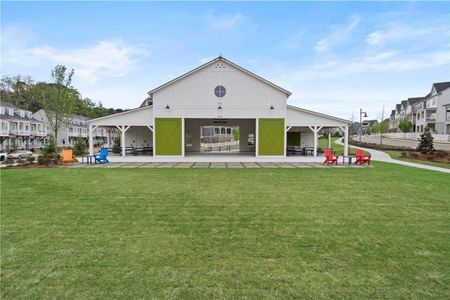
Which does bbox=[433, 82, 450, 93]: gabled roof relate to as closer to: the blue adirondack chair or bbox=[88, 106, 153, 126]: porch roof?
bbox=[88, 106, 153, 126]: porch roof

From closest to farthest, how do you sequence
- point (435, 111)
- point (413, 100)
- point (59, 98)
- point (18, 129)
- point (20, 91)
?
point (59, 98) < point (18, 129) < point (435, 111) < point (20, 91) < point (413, 100)

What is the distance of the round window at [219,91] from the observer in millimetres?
19047

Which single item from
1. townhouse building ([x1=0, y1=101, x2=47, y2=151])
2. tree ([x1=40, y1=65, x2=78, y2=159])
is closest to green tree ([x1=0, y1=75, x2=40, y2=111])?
townhouse building ([x1=0, y1=101, x2=47, y2=151])

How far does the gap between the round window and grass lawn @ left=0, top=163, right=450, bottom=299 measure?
11.8 meters

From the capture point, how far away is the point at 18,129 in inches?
1633

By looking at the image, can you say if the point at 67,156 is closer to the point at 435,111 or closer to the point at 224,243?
the point at 224,243

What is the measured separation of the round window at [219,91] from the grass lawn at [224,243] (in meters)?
11.8

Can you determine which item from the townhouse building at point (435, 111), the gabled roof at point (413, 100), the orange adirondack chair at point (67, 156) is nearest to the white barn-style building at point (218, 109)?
the orange adirondack chair at point (67, 156)

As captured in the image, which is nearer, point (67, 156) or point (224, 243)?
point (224, 243)

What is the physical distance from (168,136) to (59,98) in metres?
8.81

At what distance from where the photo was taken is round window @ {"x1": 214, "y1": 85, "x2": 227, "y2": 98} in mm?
19047

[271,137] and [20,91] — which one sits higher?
[20,91]

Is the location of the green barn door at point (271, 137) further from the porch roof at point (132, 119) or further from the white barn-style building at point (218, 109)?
the porch roof at point (132, 119)

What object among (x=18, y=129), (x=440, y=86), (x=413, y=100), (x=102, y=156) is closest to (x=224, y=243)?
(x=102, y=156)
